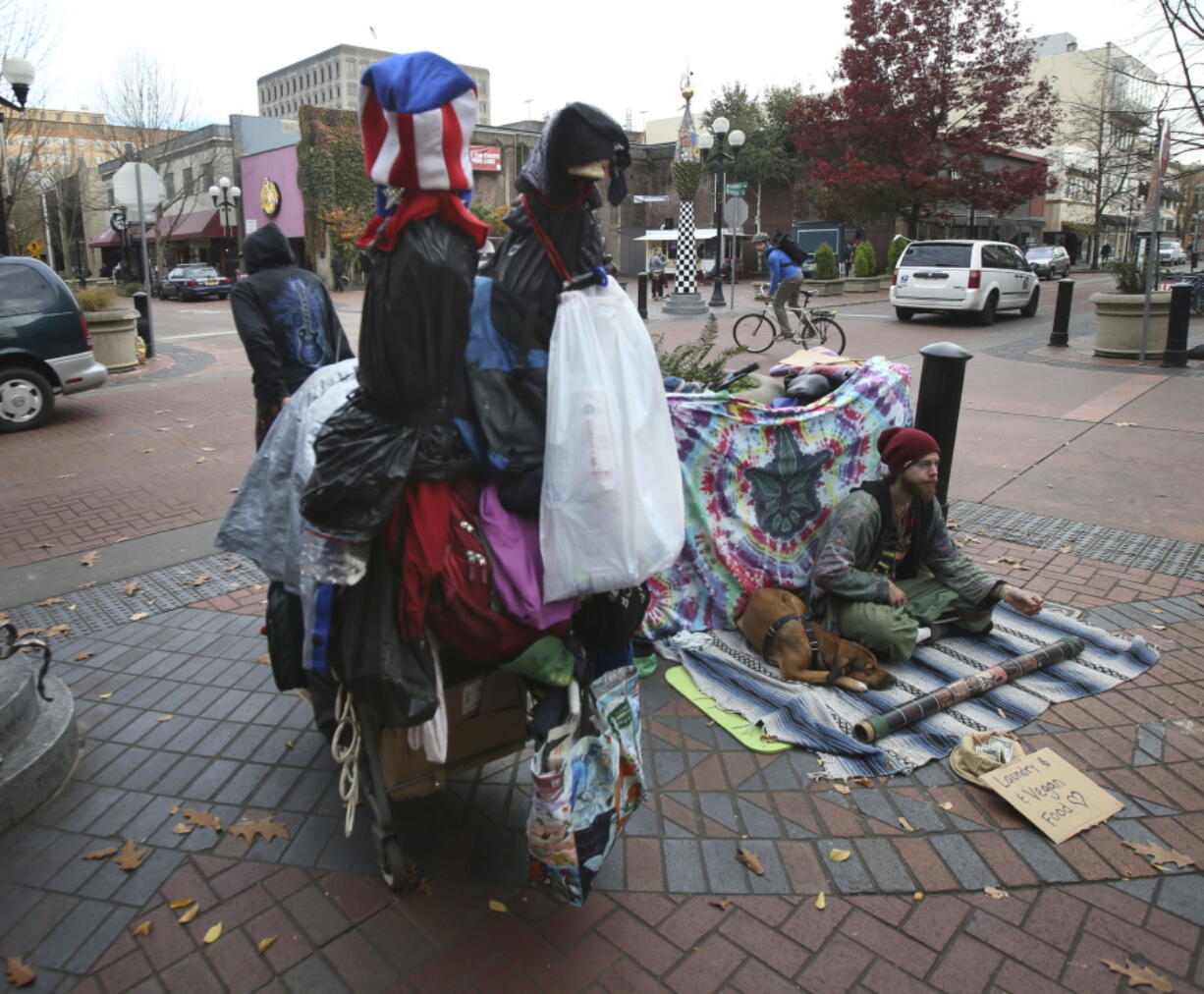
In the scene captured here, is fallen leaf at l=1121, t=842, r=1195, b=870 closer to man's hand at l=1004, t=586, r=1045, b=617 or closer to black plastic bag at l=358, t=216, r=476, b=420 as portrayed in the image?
man's hand at l=1004, t=586, r=1045, b=617

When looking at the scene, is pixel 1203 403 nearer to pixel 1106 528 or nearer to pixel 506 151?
pixel 1106 528

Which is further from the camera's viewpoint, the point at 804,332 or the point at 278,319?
the point at 804,332

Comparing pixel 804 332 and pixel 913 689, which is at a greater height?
pixel 804 332

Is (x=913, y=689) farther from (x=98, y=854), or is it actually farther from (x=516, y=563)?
(x=98, y=854)

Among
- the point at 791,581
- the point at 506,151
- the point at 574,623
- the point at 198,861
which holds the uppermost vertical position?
the point at 506,151

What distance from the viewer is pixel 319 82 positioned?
4446 inches

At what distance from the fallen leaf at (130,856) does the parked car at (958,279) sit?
58.2ft

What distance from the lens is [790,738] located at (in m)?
3.33

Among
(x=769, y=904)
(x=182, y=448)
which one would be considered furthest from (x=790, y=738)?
(x=182, y=448)

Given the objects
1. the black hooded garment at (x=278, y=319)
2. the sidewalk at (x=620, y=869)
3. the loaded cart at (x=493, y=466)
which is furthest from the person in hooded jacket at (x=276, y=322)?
the loaded cart at (x=493, y=466)

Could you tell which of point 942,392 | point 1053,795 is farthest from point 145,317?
point 1053,795

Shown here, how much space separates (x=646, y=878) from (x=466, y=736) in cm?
69

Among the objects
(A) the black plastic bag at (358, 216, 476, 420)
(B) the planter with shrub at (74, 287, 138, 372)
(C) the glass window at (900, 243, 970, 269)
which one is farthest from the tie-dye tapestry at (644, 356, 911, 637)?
(C) the glass window at (900, 243, 970, 269)

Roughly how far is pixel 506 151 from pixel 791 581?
39.8 m
